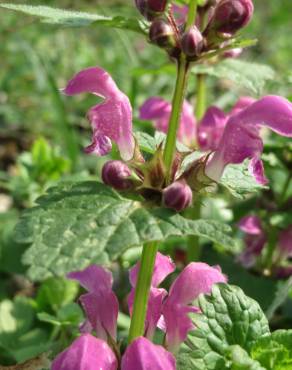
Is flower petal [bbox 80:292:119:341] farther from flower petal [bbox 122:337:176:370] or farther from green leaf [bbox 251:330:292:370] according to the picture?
green leaf [bbox 251:330:292:370]

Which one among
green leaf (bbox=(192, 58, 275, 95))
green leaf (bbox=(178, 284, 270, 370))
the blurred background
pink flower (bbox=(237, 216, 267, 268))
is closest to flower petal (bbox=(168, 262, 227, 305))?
green leaf (bbox=(178, 284, 270, 370))

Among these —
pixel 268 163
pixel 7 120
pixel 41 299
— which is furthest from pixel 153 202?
pixel 7 120

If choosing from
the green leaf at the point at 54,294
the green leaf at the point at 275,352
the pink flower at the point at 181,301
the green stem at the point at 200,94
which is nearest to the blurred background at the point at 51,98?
the green leaf at the point at 54,294

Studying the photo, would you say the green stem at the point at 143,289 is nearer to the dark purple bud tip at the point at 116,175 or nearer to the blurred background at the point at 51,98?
the dark purple bud tip at the point at 116,175

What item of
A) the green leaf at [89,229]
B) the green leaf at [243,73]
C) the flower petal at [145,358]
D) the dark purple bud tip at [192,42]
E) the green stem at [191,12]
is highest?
the green stem at [191,12]

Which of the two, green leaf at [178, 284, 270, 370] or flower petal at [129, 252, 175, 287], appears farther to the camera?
flower petal at [129, 252, 175, 287]

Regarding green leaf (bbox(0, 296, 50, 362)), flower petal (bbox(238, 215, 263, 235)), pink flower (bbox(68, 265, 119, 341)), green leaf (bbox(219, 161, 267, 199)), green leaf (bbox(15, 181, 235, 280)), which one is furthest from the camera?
flower petal (bbox(238, 215, 263, 235))

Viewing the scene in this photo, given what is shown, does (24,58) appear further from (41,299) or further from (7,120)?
(41,299)
